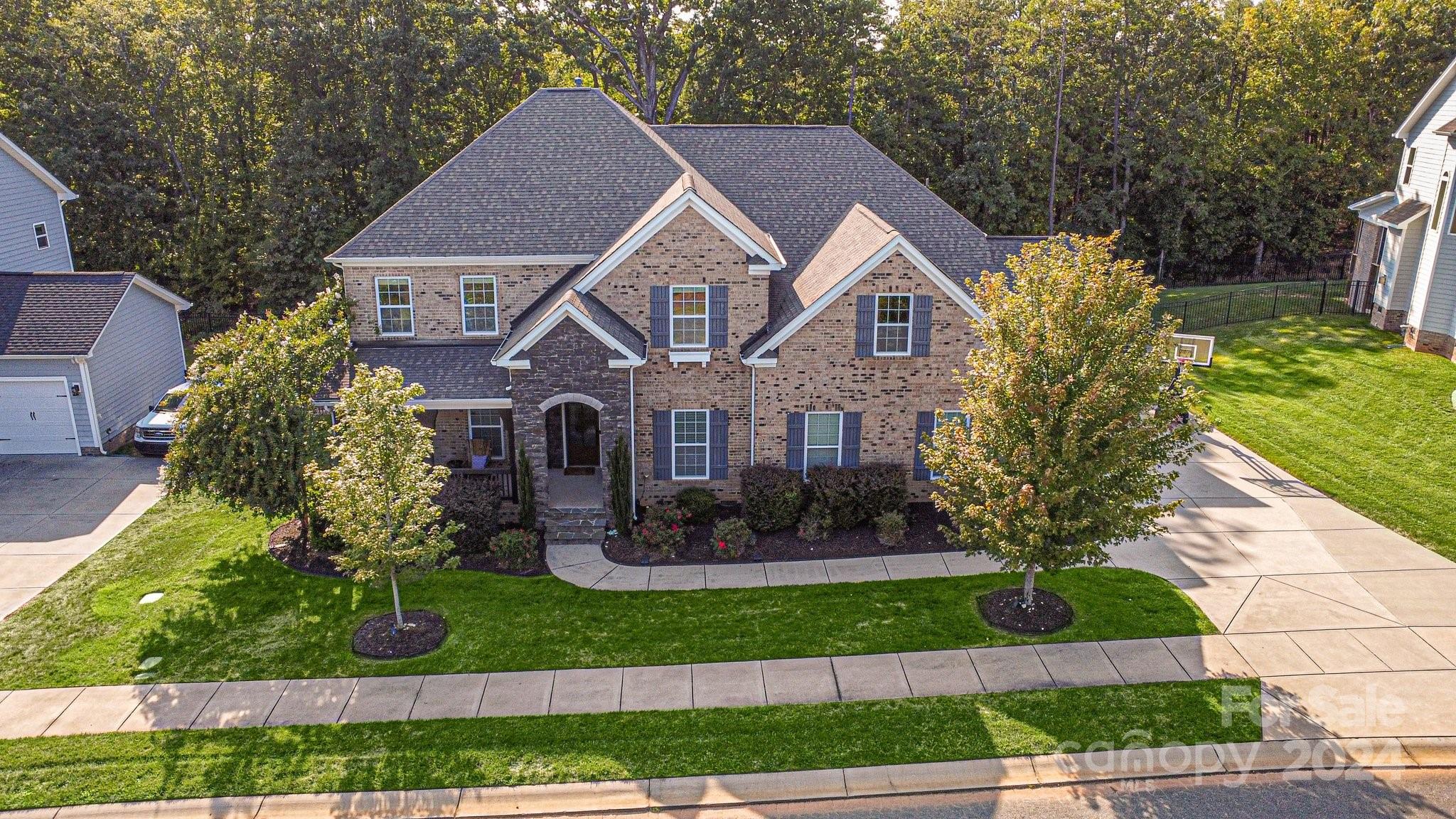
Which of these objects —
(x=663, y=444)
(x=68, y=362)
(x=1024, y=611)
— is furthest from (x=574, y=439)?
(x=68, y=362)

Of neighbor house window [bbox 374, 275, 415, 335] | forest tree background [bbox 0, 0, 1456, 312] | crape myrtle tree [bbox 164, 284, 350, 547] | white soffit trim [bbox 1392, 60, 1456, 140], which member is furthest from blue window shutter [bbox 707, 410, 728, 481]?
white soffit trim [bbox 1392, 60, 1456, 140]

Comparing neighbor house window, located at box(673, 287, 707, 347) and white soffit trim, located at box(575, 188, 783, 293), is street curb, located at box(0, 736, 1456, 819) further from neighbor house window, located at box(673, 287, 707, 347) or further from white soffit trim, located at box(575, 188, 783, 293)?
white soffit trim, located at box(575, 188, 783, 293)

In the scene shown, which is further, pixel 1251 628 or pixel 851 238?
pixel 851 238

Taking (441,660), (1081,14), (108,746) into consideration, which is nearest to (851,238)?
(441,660)

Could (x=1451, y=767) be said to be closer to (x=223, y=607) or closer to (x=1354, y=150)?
(x=223, y=607)

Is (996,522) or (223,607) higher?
(996,522)
